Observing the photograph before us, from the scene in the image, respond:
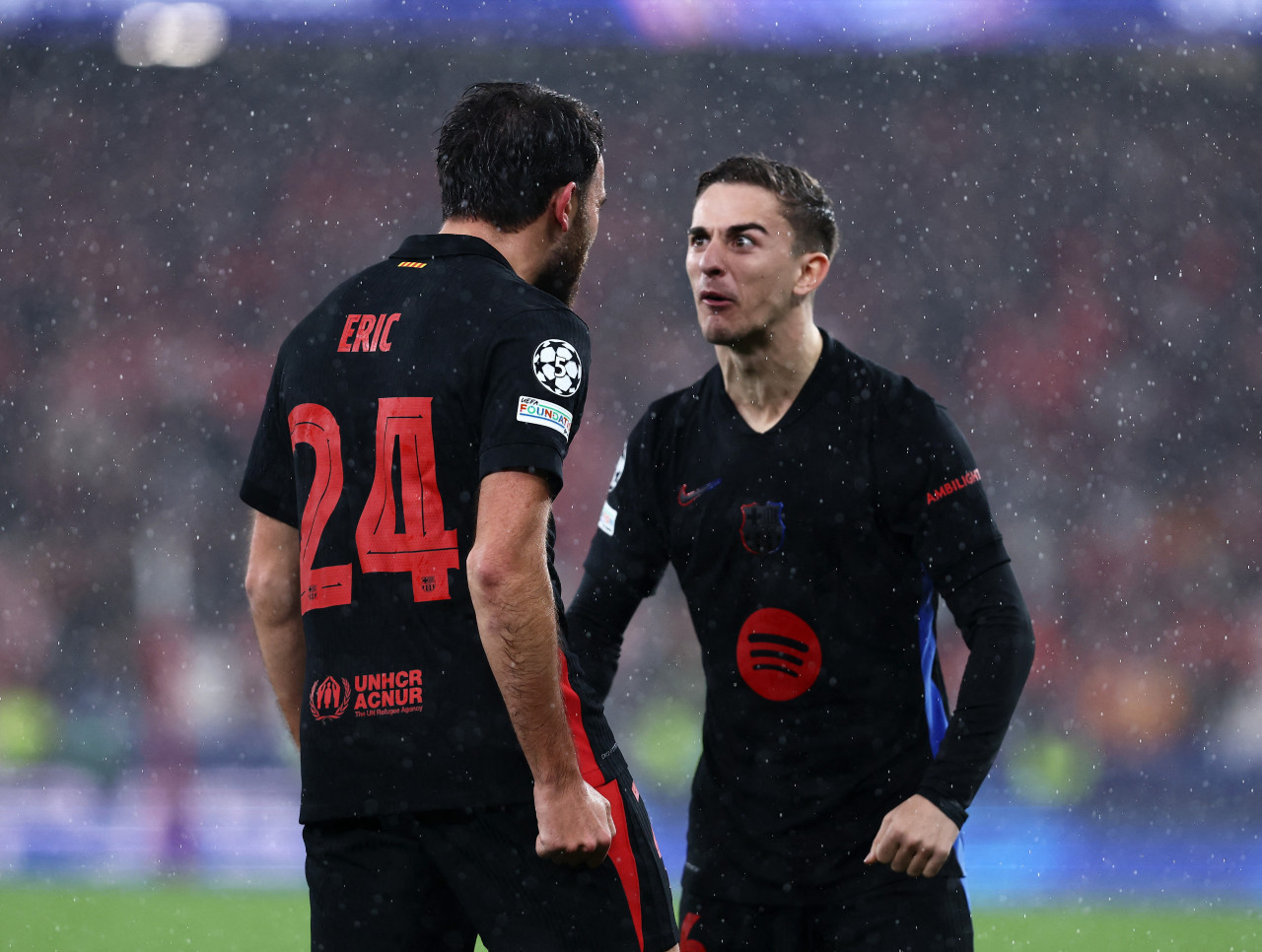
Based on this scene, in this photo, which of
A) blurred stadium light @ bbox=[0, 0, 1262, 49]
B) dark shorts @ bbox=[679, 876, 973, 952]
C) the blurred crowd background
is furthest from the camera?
blurred stadium light @ bbox=[0, 0, 1262, 49]

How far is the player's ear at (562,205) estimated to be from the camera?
2217mm

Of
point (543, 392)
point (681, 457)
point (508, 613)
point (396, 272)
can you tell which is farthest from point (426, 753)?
point (681, 457)

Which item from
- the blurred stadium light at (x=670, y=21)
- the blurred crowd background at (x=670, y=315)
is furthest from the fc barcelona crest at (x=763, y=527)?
the blurred stadium light at (x=670, y=21)

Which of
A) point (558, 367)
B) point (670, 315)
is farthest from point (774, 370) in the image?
point (670, 315)

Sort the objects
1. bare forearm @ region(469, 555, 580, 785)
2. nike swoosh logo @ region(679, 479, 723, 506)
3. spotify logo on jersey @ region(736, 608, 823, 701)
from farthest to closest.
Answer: nike swoosh logo @ region(679, 479, 723, 506), spotify logo on jersey @ region(736, 608, 823, 701), bare forearm @ region(469, 555, 580, 785)

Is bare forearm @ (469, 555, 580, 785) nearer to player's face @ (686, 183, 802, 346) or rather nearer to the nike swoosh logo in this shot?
the nike swoosh logo

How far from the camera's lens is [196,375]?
1211 cm

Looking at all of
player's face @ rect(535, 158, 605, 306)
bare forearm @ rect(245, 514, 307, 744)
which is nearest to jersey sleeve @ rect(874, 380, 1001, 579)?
player's face @ rect(535, 158, 605, 306)

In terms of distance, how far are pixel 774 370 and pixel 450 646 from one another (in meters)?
1.31

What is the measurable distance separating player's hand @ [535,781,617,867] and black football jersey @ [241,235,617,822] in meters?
0.05

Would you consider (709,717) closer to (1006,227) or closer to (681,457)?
(681,457)

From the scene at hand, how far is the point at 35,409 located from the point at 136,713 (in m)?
→ 3.38

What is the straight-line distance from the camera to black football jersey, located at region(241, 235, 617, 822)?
1965mm

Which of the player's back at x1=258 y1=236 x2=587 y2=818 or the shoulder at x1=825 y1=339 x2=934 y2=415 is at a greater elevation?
the shoulder at x1=825 y1=339 x2=934 y2=415
